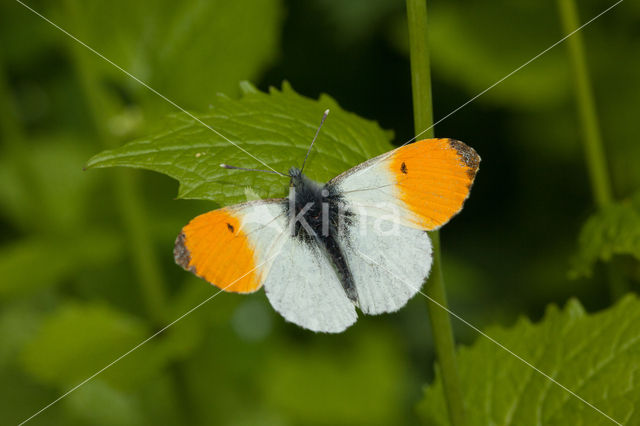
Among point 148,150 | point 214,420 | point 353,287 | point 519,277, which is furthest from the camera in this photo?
point 519,277

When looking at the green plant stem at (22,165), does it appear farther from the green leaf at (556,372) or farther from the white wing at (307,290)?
the green leaf at (556,372)

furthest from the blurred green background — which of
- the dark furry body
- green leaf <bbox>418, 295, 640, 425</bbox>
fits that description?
the dark furry body

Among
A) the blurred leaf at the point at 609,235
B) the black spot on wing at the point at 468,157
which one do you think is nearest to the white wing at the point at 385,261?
the black spot on wing at the point at 468,157

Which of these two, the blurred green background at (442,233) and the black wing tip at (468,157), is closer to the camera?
the black wing tip at (468,157)

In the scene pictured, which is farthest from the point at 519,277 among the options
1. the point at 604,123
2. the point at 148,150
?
the point at 148,150

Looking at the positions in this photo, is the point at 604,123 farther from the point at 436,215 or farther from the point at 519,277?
the point at 436,215

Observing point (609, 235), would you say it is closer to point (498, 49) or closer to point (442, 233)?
point (442, 233)

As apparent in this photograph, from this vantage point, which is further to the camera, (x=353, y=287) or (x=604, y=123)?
(x=604, y=123)
